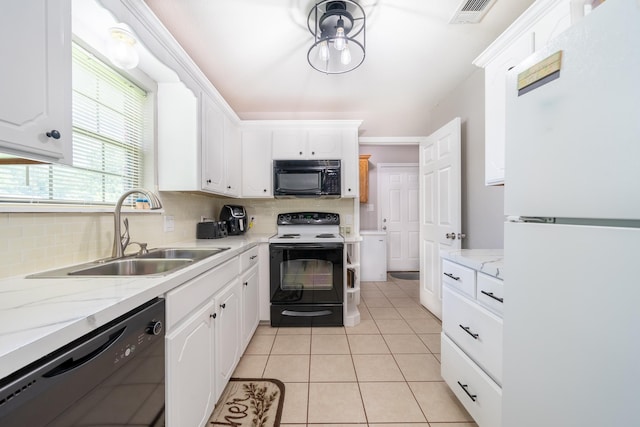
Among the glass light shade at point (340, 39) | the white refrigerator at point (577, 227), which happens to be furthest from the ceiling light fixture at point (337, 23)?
the white refrigerator at point (577, 227)

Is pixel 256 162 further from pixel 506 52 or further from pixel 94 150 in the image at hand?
pixel 506 52

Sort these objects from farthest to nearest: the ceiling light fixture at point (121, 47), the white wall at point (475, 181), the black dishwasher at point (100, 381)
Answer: the white wall at point (475, 181) → the ceiling light fixture at point (121, 47) → the black dishwasher at point (100, 381)

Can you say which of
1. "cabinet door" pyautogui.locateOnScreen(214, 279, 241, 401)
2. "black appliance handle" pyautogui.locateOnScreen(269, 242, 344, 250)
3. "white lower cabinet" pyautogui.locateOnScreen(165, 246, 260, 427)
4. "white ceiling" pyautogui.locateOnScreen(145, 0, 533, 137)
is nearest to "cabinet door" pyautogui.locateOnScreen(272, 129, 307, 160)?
"white ceiling" pyautogui.locateOnScreen(145, 0, 533, 137)

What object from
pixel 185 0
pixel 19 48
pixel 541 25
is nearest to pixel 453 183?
pixel 541 25

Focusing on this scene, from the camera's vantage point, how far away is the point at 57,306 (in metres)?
0.65

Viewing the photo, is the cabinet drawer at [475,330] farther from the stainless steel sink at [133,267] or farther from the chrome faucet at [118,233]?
the chrome faucet at [118,233]

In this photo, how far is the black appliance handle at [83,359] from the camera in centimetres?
52

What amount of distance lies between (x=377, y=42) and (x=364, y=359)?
7.95ft

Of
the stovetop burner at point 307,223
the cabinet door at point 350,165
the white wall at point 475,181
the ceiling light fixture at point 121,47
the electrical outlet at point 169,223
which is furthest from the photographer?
the stovetop burner at point 307,223

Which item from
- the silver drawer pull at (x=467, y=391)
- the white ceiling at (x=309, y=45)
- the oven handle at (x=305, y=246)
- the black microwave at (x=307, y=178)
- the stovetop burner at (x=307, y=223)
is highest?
the white ceiling at (x=309, y=45)

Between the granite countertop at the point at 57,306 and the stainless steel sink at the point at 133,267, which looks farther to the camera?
the stainless steel sink at the point at 133,267

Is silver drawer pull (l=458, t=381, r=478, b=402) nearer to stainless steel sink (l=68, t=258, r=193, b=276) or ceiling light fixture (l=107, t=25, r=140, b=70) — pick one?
stainless steel sink (l=68, t=258, r=193, b=276)

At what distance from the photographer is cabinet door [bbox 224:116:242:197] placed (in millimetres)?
2371

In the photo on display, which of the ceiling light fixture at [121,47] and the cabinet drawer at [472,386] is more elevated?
the ceiling light fixture at [121,47]
